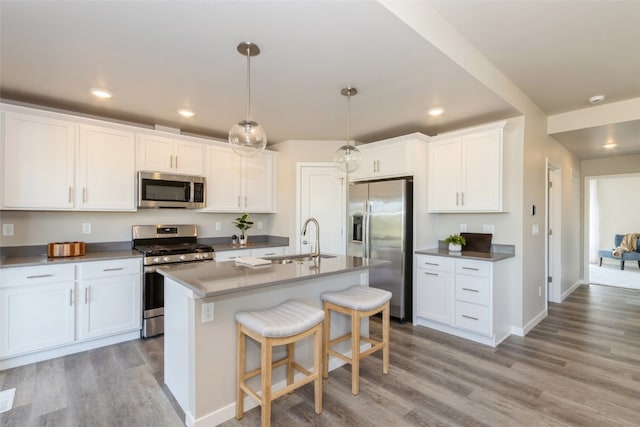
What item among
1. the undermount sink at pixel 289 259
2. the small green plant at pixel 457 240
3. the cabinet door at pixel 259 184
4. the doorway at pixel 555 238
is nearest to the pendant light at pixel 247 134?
the undermount sink at pixel 289 259

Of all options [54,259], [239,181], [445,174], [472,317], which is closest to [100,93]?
[54,259]

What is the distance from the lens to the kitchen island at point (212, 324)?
1860 mm

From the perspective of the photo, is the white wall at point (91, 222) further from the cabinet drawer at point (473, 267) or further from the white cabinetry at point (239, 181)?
the cabinet drawer at point (473, 267)

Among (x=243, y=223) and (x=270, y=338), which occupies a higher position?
(x=243, y=223)

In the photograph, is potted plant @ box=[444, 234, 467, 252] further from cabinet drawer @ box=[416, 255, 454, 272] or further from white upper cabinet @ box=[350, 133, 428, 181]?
white upper cabinet @ box=[350, 133, 428, 181]

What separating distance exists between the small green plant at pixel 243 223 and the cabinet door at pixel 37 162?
1.93m

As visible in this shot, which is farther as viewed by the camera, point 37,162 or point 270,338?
point 37,162

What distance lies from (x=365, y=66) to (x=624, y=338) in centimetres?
394

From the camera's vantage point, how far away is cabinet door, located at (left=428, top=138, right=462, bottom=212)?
3607 mm

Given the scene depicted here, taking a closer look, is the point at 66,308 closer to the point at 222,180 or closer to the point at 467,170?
the point at 222,180

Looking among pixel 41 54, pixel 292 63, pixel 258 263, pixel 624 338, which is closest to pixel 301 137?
pixel 292 63

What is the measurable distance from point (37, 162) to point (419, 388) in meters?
3.89

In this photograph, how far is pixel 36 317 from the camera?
268cm

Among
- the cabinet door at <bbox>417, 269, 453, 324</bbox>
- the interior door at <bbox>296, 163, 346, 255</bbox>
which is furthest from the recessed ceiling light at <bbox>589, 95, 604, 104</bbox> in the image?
the interior door at <bbox>296, 163, 346, 255</bbox>
